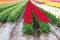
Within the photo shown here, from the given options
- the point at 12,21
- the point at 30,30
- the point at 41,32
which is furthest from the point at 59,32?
the point at 12,21

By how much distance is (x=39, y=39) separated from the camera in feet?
23.6

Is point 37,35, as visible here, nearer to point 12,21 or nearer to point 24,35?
point 24,35

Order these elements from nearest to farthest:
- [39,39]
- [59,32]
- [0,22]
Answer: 1. [39,39]
2. [59,32]
3. [0,22]

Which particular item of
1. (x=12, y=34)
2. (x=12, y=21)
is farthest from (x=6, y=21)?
(x=12, y=34)

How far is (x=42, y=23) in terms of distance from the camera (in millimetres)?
8023

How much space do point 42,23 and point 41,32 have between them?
375 mm

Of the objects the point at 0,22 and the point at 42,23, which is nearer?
the point at 42,23

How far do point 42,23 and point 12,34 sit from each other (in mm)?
1325

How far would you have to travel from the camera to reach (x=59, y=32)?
8367 mm

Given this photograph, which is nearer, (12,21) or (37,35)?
(37,35)

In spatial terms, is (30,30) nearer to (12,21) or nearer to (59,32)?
(59,32)

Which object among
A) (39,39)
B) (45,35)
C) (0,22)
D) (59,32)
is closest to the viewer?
(39,39)

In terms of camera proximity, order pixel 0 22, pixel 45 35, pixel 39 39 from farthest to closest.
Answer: pixel 0 22, pixel 45 35, pixel 39 39

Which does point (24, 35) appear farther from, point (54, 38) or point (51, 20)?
point (51, 20)
